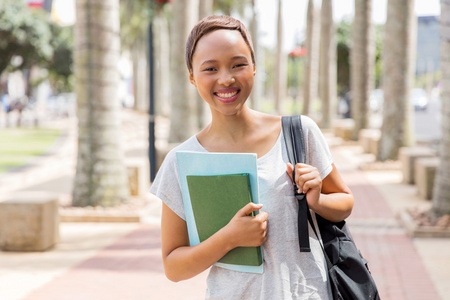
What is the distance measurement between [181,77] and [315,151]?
11937 mm

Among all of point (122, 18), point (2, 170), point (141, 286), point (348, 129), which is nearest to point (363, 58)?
point (348, 129)

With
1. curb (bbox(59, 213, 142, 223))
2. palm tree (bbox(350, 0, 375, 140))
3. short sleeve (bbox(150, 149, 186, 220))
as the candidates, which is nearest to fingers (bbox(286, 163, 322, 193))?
short sleeve (bbox(150, 149, 186, 220))

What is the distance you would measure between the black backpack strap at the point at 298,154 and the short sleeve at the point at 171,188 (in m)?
0.34

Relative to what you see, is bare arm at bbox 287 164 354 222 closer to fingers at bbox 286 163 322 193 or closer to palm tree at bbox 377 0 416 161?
fingers at bbox 286 163 322 193

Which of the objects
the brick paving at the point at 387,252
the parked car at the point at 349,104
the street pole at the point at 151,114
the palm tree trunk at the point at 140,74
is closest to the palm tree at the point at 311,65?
the parked car at the point at 349,104

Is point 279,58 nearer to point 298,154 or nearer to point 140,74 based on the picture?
point 140,74

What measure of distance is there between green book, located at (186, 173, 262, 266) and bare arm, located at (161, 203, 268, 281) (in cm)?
4

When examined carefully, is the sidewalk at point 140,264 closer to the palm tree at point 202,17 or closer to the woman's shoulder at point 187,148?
the woman's shoulder at point 187,148

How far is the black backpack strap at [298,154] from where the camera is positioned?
185 cm

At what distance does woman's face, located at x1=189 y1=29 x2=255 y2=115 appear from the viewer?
6.20 ft

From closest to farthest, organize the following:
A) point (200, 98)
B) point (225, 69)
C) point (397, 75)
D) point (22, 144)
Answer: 1. point (225, 69)
2. point (397, 75)
3. point (200, 98)
4. point (22, 144)

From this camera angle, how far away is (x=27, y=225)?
738cm

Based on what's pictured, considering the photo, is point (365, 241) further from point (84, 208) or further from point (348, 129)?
point (348, 129)

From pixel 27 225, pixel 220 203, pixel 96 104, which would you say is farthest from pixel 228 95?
pixel 96 104
